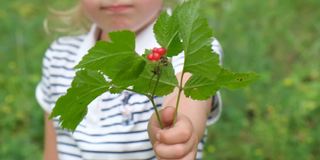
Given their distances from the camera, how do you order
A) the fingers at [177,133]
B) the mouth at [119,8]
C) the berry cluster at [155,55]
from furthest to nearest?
1. the mouth at [119,8]
2. the fingers at [177,133]
3. the berry cluster at [155,55]

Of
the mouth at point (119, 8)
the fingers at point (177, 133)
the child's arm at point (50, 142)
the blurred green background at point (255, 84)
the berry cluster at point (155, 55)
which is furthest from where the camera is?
the blurred green background at point (255, 84)

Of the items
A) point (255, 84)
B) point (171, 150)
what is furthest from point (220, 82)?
point (255, 84)

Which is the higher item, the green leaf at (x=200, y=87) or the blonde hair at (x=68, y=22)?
the blonde hair at (x=68, y=22)

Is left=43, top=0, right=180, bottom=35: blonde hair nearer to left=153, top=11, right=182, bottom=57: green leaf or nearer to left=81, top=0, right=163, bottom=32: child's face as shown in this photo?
left=81, top=0, right=163, bottom=32: child's face

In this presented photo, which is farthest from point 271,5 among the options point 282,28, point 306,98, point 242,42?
point 306,98

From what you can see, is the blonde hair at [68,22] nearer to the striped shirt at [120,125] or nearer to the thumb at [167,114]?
the striped shirt at [120,125]

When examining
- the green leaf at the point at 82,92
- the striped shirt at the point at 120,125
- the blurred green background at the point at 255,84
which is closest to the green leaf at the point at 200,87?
the green leaf at the point at 82,92

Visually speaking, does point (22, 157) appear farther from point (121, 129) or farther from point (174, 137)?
point (174, 137)

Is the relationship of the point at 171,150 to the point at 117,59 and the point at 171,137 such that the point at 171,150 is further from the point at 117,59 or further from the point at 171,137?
the point at 117,59

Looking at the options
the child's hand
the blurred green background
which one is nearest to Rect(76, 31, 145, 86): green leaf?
the child's hand
